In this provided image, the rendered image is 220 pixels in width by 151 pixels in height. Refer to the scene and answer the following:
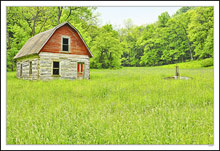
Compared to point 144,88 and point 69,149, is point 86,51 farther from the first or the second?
point 69,149

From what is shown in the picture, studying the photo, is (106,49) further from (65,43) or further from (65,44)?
(65,43)

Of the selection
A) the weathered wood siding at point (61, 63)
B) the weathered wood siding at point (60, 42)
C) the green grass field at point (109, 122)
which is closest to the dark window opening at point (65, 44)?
the weathered wood siding at point (60, 42)

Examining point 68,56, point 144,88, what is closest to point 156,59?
point 144,88

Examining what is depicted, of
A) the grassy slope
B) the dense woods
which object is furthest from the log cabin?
the grassy slope

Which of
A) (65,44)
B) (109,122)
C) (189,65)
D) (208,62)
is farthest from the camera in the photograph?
(65,44)

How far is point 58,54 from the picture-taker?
11141 mm

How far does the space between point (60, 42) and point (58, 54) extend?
2.37 feet

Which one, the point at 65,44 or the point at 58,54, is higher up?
the point at 65,44

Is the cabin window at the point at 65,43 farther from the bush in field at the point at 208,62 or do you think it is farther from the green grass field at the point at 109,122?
the bush in field at the point at 208,62

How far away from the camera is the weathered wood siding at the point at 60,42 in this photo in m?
10.7

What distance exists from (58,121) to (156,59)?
12.8ft

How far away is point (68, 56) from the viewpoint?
1155 centimetres

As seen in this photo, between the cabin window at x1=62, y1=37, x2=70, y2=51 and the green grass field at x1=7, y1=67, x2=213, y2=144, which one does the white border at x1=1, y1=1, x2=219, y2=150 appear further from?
the cabin window at x1=62, y1=37, x2=70, y2=51

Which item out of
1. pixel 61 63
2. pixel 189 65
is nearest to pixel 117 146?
pixel 189 65
